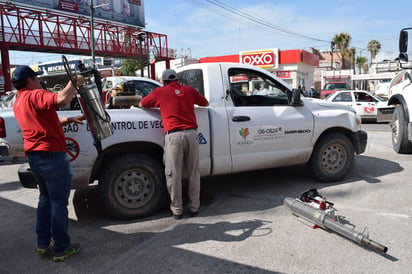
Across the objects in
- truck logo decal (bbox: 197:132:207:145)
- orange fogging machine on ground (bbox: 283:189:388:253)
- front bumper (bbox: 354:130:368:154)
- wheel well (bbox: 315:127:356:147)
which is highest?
truck logo decal (bbox: 197:132:207:145)

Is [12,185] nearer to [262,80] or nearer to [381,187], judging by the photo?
[262,80]

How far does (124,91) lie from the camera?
6664 millimetres

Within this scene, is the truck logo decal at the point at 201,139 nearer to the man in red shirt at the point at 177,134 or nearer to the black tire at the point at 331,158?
the man in red shirt at the point at 177,134

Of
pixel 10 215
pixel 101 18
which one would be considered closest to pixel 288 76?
pixel 101 18

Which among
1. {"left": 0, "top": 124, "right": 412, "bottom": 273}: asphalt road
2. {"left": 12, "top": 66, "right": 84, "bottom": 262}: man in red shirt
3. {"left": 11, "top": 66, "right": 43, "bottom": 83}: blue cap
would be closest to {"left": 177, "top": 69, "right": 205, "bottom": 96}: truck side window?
{"left": 0, "top": 124, "right": 412, "bottom": 273}: asphalt road

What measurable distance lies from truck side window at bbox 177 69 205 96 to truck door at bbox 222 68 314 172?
38cm

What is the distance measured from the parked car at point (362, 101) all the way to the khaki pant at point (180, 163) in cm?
1185

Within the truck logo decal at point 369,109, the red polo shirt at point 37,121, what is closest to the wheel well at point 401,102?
the truck logo decal at point 369,109

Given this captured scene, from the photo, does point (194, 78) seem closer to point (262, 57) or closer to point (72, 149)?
point (72, 149)

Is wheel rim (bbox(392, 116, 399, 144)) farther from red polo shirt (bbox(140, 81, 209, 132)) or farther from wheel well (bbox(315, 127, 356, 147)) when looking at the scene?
red polo shirt (bbox(140, 81, 209, 132))

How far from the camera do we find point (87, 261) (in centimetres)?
325

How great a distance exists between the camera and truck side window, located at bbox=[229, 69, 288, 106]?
205 inches

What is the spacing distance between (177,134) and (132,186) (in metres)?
0.86

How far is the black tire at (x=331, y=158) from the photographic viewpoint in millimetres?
5434
